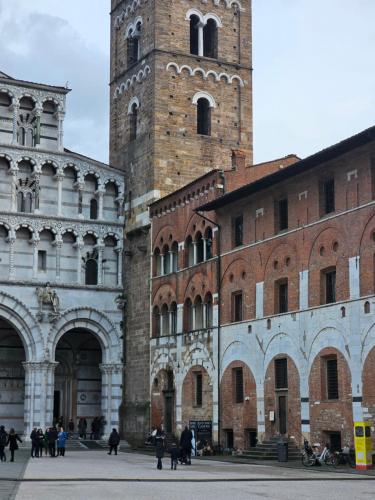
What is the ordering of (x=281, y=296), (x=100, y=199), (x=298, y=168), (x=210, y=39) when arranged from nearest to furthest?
(x=298, y=168)
(x=281, y=296)
(x=100, y=199)
(x=210, y=39)

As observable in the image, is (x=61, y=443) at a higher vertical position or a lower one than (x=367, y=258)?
lower

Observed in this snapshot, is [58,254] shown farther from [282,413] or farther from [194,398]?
[282,413]

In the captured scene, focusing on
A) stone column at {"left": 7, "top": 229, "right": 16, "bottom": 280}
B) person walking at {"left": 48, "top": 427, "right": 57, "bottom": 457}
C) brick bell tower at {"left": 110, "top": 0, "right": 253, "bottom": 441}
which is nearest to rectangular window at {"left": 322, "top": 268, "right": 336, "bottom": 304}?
person walking at {"left": 48, "top": 427, "right": 57, "bottom": 457}

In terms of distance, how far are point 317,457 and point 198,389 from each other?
37.3ft

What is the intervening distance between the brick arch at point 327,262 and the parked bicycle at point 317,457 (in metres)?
5.19

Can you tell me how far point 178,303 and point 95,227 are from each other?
25.2 ft

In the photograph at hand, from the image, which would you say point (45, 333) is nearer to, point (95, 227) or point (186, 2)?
point (95, 227)

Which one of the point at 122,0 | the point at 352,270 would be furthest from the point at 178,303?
the point at 122,0

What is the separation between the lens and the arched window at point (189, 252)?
139 feet

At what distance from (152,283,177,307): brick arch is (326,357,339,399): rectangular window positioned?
41.3ft

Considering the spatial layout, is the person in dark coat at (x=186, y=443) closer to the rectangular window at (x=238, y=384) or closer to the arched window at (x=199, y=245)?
the rectangular window at (x=238, y=384)

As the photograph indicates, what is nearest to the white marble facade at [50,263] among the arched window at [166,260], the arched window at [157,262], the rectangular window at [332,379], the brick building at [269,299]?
the arched window at [157,262]

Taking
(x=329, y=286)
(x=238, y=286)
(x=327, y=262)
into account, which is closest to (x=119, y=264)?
(x=238, y=286)

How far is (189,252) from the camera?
4259 cm
